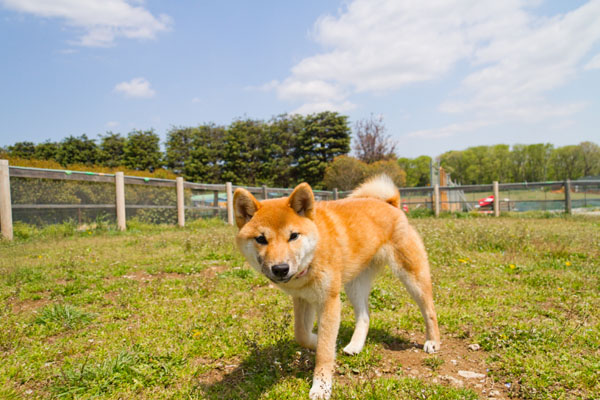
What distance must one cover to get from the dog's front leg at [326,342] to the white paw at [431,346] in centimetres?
105

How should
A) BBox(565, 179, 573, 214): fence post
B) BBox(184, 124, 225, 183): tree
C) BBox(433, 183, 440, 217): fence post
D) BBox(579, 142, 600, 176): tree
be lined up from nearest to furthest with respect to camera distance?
BBox(565, 179, 573, 214): fence post, BBox(433, 183, 440, 217): fence post, BBox(184, 124, 225, 183): tree, BBox(579, 142, 600, 176): tree

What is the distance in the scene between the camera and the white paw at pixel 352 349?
3.21 m

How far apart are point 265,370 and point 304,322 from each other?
19.6 inches

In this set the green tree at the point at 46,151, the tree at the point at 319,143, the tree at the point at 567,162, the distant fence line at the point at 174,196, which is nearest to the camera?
the distant fence line at the point at 174,196

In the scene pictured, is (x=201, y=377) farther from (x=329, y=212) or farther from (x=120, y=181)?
(x=120, y=181)

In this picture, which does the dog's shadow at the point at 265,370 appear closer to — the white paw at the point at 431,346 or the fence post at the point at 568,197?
the white paw at the point at 431,346

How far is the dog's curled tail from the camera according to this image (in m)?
3.92

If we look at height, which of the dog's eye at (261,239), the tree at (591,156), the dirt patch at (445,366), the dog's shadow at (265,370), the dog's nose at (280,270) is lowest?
the dirt patch at (445,366)

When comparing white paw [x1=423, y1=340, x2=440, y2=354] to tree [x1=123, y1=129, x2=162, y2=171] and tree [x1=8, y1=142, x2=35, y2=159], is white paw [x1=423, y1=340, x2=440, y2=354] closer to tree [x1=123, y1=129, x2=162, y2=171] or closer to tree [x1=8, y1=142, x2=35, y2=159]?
tree [x1=123, y1=129, x2=162, y2=171]

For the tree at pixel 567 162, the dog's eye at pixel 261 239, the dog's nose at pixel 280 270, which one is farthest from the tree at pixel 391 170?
the tree at pixel 567 162

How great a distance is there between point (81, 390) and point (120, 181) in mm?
9731

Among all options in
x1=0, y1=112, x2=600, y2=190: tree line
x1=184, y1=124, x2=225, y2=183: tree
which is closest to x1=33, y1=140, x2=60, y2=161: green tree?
x1=0, y1=112, x2=600, y2=190: tree line

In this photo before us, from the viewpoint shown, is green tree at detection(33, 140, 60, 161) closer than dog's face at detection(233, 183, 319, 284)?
No

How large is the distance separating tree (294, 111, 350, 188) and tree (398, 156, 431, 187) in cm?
2849
